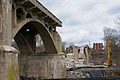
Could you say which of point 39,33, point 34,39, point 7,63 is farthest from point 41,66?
point 7,63

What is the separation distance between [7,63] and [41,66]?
19456 mm

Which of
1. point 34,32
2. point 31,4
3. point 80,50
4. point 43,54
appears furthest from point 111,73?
point 80,50

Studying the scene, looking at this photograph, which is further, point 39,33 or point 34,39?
point 34,39

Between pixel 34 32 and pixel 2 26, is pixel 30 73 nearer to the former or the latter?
pixel 34 32

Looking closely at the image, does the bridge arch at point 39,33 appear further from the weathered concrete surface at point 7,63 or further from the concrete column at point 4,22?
the weathered concrete surface at point 7,63

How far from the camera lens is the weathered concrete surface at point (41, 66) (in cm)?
3225

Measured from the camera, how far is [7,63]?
43.8ft

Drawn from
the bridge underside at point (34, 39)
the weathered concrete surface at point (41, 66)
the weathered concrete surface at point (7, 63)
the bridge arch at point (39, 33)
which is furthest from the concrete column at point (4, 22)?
the weathered concrete surface at point (41, 66)

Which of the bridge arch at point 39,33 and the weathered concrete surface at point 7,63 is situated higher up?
the bridge arch at point 39,33

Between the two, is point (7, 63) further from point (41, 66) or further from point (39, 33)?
point (41, 66)

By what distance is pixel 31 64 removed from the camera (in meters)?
32.6

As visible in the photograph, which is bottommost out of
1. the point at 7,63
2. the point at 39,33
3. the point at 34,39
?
the point at 7,63

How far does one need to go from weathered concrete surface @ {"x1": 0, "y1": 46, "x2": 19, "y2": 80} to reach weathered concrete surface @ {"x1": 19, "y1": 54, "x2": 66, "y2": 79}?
17949 millimetres

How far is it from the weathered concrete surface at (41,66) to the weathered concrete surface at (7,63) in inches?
707
